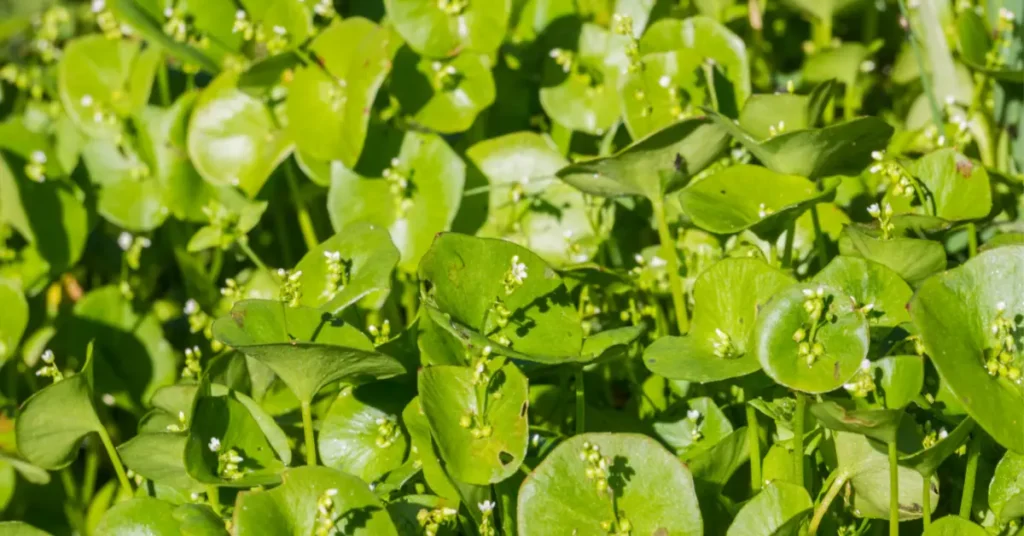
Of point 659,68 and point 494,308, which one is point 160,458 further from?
point 659,68

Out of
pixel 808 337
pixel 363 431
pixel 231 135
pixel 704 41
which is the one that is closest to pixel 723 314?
pixel 808 337

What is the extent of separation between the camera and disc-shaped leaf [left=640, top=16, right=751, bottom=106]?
1.40 m

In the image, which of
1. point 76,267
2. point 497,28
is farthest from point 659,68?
point 76,267

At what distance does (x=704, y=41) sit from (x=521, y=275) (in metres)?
0.55

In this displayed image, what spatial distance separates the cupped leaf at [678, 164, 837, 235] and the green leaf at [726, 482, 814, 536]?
0.88ft

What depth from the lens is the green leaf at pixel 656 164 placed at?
1139mm

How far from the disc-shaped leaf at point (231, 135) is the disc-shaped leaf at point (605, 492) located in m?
0.75

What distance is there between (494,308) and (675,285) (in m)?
0.26

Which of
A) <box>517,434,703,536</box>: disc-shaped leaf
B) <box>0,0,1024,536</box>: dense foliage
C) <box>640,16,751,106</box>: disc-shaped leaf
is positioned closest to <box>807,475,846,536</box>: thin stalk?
<box>0,0,1024,536</box>: dense foliage

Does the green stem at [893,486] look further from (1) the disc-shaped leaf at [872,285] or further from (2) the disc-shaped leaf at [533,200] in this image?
(2) the disc-shaped leaf at [533,200]

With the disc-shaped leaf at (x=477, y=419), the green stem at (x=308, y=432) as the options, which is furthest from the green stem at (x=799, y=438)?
the green stem at (x=308, y=432)

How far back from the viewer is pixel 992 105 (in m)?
1.53

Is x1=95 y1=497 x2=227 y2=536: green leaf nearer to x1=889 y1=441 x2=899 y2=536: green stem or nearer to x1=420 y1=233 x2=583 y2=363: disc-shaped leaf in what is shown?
x1=420 y1=233 x2=583 y2=363: disc-shaped leaf

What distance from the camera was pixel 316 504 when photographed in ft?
3.15
